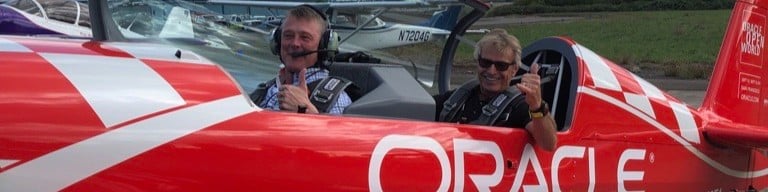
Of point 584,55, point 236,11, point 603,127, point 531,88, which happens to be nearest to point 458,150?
point 531,88

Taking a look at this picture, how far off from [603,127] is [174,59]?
1.71 m

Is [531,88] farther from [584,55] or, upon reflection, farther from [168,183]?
[168,183]

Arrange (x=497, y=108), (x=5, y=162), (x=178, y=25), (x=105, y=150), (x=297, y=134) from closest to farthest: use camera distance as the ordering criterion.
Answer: (x=5, y=162), (x=105, y=150), (x=297, y=134), (x=497, y=108), (x=178, y=25)

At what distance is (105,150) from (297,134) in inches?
21.4

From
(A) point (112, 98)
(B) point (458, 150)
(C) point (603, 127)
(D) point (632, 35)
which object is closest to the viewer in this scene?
(A) point (112, 98)

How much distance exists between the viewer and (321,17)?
306cm

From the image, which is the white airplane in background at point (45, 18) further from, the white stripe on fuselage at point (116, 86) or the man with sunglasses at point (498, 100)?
the white stripe on fuselage at point (116, 86)

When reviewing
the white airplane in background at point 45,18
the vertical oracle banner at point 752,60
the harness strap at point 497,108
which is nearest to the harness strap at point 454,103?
the harness strap at point 497,108

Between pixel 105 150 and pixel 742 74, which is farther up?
pixel 105 150

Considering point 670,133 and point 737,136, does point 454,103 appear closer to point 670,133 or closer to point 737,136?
point 670,133

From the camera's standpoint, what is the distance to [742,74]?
15.3ft

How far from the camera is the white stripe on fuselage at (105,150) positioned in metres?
2.02

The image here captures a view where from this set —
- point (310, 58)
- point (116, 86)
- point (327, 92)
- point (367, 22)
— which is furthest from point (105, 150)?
point (367, 22)

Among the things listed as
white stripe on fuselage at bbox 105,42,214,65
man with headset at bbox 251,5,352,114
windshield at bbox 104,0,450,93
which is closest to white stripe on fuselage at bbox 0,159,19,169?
white stripe on fuselage at bbox 105,42,214,65
